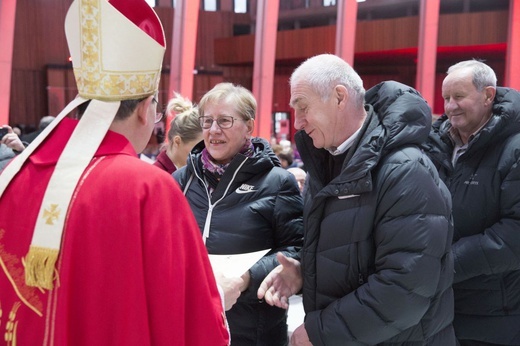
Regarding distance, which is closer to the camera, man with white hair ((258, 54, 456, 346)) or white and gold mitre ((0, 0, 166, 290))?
white and gold mitre ((0, 0, 166, 290))

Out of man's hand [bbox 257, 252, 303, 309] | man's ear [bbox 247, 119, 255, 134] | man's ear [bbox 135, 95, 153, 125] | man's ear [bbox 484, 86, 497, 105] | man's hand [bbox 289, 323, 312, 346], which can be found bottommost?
man's hand [bbox 289, 323, 312, 346]

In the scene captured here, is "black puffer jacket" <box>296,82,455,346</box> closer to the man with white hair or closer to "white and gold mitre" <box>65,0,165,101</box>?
the man with white hair

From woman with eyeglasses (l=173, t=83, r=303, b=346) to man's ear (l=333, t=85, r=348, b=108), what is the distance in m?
0.59

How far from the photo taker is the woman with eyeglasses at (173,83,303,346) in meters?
2.21

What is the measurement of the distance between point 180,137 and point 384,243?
→ 172 cm

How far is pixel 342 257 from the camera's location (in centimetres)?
171

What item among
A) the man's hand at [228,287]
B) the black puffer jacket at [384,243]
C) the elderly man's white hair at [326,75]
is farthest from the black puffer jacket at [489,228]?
the man's hand at [228,287]

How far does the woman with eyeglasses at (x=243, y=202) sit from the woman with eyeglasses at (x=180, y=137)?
0.67 meters

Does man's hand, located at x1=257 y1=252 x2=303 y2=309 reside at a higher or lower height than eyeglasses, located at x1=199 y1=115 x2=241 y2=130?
lower

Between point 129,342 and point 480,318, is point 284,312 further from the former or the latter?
point 129,342

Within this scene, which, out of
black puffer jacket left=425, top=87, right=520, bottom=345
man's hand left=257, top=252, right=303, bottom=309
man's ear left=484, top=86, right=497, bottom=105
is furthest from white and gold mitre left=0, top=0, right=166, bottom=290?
man's ear left=484, top=86, right=497, bottom=105

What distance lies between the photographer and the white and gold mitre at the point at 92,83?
1.22m

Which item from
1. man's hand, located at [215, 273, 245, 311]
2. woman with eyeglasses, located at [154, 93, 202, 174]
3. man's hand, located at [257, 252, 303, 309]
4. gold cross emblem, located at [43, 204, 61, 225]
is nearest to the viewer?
gold cross emblem, located at [43, 204, 61, 225]

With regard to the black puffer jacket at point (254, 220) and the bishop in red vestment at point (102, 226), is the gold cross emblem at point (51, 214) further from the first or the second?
the black puffer jacket at point (254, 220)
